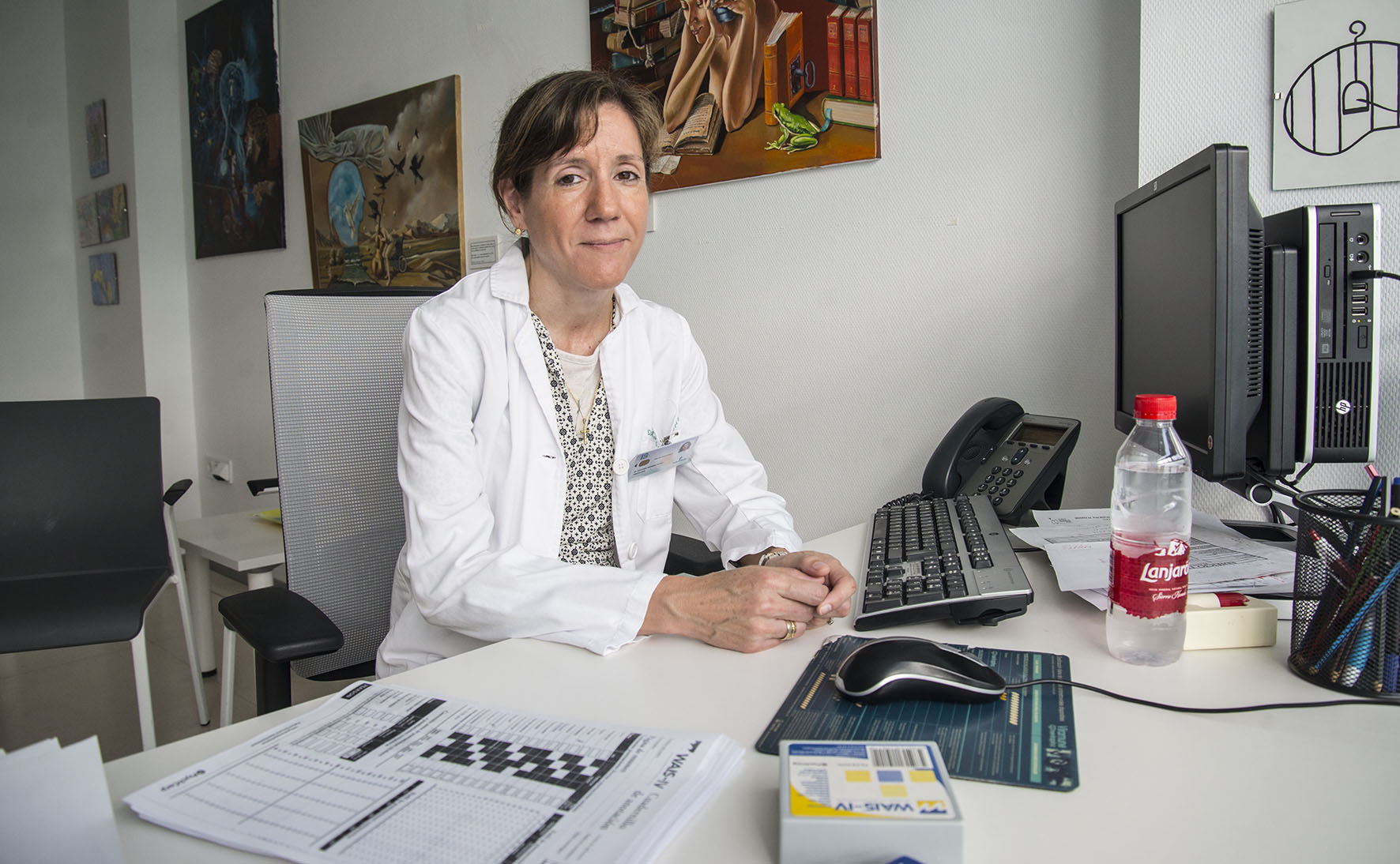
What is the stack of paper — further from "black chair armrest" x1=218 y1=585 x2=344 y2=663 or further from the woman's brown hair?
the woman's brown hair

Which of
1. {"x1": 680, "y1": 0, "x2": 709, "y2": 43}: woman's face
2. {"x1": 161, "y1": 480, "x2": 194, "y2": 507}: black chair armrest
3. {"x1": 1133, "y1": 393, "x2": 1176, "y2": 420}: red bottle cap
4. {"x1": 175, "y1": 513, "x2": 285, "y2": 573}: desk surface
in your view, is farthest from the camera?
{"x1": 161, "y1": 480, "x2": 194, "y2": 507}: black chair armrest

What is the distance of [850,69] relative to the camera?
5.77ft

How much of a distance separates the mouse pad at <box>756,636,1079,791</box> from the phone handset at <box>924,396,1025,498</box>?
0.66 meters

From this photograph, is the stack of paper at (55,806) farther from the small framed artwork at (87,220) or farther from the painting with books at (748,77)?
the small framed artwork at (87,220)

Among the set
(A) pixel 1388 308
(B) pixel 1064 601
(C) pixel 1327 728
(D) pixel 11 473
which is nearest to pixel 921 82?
(A) pixel 1388 308

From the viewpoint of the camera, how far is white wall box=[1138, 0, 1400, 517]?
1.16 meters

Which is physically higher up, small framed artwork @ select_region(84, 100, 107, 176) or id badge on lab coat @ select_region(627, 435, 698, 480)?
small framed artwork @ select_region(84, 100, 107, 176)

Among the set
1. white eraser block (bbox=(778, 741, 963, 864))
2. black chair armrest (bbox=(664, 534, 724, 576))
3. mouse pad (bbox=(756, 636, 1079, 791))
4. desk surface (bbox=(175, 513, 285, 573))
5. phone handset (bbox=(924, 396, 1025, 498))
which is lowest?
desk surface (bbox=(175, 513, 285, 573))

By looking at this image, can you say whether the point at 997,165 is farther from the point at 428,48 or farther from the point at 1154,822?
the point at 428,48

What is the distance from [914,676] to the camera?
672 mm

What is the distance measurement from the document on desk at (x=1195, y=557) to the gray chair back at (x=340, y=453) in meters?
0.96

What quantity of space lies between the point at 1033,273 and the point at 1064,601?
85 cm

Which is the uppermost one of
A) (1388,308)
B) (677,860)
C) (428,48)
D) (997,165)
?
(428,48)

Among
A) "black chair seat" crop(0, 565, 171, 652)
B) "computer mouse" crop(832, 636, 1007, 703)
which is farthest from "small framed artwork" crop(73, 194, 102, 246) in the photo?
"computer mouse" crop(832, 636, 1007, 703)
